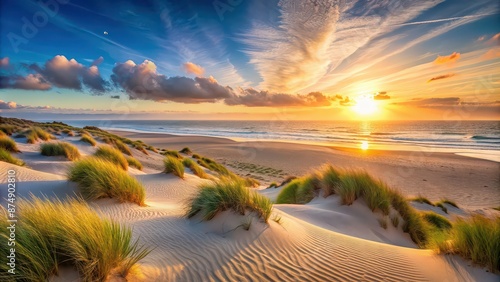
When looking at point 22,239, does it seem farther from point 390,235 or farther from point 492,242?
point 390,235

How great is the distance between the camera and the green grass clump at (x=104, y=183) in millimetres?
5566

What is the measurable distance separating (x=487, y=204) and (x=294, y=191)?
37.9 feet

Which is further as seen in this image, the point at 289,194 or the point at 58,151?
the point at 58,151

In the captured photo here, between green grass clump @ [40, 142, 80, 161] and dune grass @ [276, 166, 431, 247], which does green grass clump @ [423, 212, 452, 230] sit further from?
green grass clump @ [40, 142, 80, 161]

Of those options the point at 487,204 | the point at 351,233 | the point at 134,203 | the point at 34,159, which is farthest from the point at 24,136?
the point at 487,204

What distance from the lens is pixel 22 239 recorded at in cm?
230

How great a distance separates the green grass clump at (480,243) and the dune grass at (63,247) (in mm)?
4447

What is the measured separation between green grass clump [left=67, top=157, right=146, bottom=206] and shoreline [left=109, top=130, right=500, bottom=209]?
10.6 meters

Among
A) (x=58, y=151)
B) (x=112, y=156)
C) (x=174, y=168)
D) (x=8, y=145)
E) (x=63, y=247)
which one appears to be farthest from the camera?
(x=58, y=151)

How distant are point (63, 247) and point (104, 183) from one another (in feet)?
11.7

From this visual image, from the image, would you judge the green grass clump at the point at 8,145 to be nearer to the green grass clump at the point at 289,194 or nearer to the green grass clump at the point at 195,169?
the green grass clump at the point at 195,169

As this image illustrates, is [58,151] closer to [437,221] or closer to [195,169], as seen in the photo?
[195,169]

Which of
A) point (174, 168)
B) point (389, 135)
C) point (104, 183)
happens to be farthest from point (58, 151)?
point (389, 135)

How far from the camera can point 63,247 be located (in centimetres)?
237
